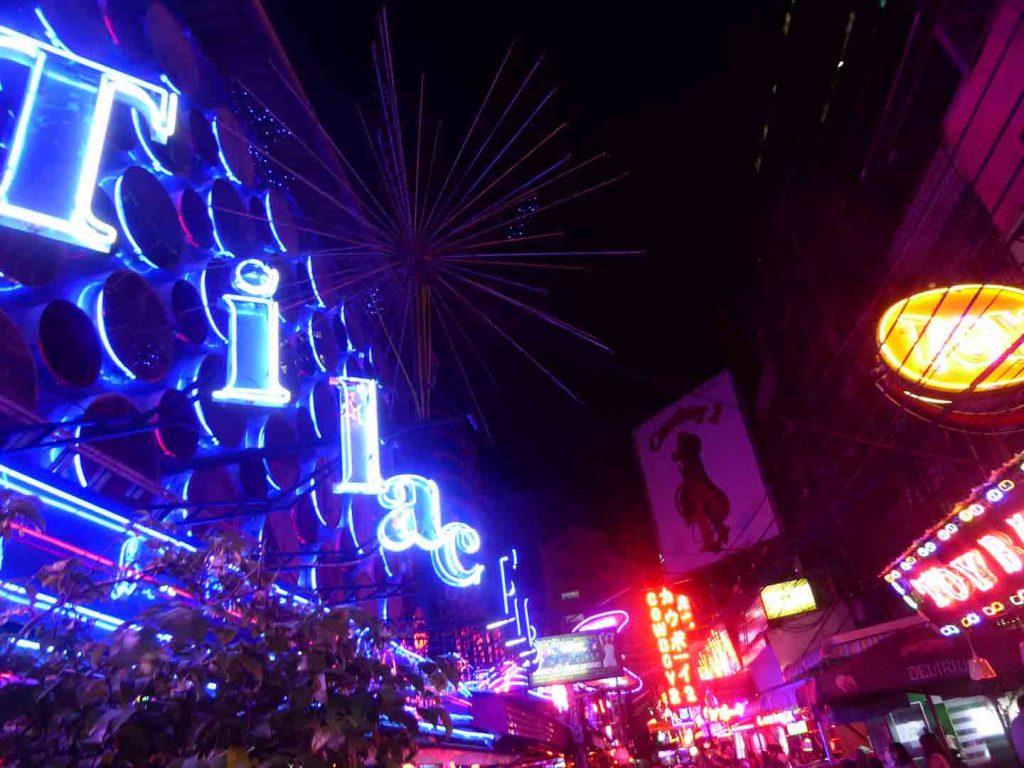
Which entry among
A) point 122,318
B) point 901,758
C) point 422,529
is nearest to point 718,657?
point 901,758

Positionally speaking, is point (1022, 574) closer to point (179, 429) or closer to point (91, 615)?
point (91, 615)

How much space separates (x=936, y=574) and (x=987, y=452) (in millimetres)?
4375

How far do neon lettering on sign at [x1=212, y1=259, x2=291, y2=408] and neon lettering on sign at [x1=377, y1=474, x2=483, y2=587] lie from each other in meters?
2.50

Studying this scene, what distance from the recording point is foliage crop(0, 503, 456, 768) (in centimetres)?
275

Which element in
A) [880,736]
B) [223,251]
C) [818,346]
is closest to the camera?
[223,251]

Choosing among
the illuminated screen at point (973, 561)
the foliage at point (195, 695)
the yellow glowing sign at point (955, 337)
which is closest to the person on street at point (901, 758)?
the illuminated screen at point (973, 561)

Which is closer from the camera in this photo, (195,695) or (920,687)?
(195,695)

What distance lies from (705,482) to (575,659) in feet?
16.8

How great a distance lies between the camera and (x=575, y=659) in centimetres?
1509

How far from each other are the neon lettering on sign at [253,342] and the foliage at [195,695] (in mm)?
3720

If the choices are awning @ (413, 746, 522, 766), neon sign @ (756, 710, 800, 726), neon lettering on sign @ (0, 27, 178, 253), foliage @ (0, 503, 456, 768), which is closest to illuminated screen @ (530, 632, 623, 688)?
awning @ (413, 746, 522, 766)

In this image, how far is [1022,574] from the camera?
6605 mm

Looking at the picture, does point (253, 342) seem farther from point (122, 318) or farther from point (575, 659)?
point (575, 659)

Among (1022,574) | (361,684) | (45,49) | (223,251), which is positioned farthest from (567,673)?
(45,49)
